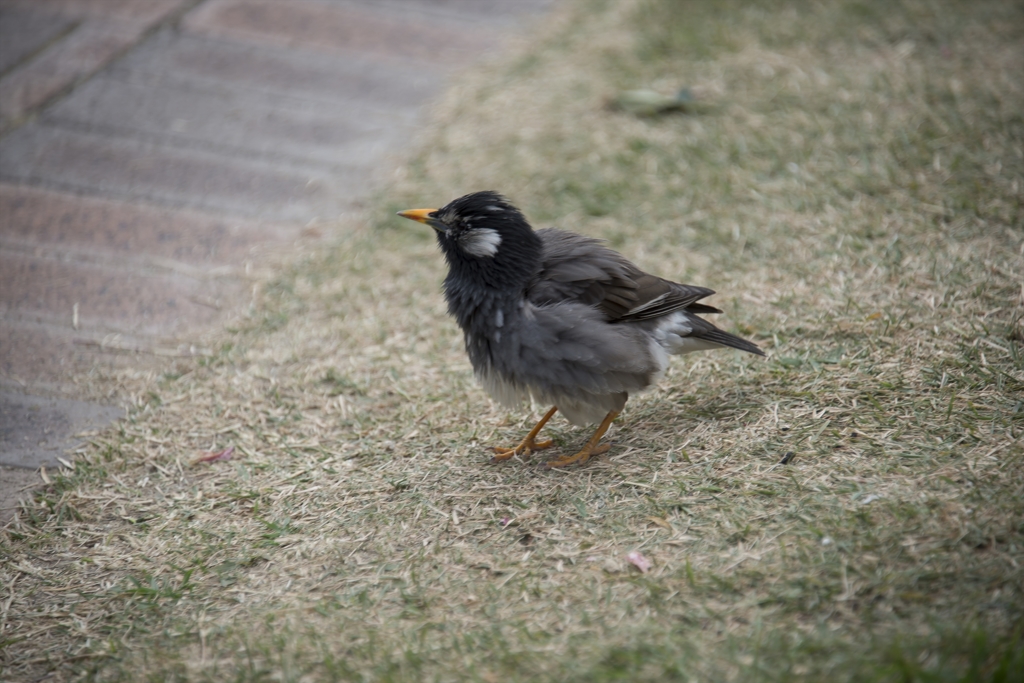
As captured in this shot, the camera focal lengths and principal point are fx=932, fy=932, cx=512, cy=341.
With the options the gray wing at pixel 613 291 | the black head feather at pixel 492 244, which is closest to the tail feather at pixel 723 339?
the gray wing at pixel 613 291

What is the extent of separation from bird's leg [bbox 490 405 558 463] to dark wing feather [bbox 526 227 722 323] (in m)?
0.48

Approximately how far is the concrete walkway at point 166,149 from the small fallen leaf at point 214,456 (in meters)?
0.58

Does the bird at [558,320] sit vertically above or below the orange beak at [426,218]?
below

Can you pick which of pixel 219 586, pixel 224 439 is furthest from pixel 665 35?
pixel 219 586

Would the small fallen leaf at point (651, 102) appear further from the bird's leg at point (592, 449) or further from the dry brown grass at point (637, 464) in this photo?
the bird's leg at point (592, 449)

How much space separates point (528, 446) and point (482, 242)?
906 mm

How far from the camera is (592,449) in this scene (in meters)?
3.94

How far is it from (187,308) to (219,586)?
2136 millimetres

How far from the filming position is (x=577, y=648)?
291 cm

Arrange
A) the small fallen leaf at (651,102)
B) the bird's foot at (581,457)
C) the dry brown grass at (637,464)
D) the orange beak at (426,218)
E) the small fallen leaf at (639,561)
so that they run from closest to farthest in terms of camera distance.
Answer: the dry brown grass at (637,464)
the small fallen leaf at (639,561)
the bird's foot at (581,457)
the orange beak at (426,218)
the small fallen leaf at (651,102)

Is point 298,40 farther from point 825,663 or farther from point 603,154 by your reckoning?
point 825,663

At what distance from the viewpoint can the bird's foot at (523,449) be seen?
13.1ft

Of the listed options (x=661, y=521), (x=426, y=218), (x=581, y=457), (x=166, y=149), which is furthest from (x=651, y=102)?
(x=661, y=521)

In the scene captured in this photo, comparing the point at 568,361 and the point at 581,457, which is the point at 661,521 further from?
the point at 568,361
